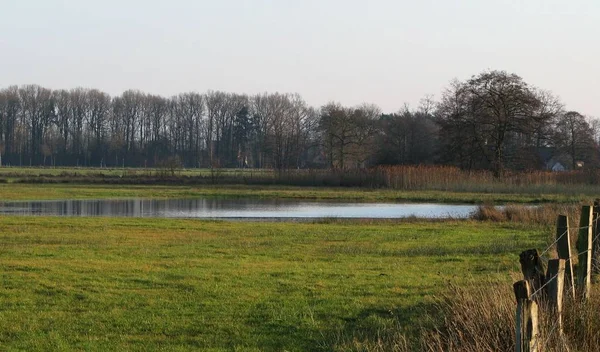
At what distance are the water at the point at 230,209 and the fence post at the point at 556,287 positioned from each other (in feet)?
84.6

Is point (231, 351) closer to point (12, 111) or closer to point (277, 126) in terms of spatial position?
point (277, 126)

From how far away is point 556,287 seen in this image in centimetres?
647

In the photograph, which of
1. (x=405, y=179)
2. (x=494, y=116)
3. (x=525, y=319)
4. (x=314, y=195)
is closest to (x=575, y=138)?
(x=494, y=116)

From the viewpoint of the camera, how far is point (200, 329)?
912 cm

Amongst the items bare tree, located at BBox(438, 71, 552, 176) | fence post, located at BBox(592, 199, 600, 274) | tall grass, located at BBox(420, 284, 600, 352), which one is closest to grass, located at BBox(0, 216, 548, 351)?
tall grass, located at BBox(420, 284, 600, 352)

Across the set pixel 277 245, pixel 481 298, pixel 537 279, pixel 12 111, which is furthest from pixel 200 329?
pixel 12 111

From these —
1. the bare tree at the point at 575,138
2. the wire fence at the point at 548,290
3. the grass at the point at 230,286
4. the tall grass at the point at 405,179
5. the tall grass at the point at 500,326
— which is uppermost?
the bare tree at the point at 575,138

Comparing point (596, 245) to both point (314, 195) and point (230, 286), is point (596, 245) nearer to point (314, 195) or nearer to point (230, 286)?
point (230, 286)

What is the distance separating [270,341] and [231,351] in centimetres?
61

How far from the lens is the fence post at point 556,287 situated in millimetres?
6391

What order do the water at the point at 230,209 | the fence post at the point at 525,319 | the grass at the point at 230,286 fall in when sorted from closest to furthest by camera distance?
the fence post at the point at 525,319 < the grass at the point at 230,286 < the water at the point at 230,209

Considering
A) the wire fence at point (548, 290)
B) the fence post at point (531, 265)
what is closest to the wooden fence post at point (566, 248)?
the wire fence at point (548, 290)

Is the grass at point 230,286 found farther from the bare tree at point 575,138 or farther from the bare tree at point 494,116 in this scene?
the bare tree at point 575,138

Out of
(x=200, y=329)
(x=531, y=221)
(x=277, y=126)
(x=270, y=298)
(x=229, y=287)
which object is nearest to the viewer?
(x=200, y=329)
